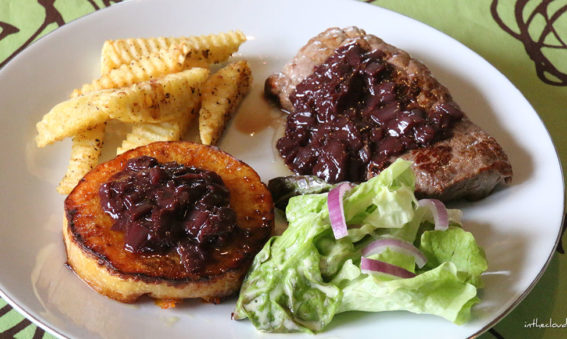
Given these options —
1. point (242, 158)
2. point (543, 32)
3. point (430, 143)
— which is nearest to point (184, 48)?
point (242, 158)

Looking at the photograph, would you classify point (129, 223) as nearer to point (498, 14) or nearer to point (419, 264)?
point (419, 264)

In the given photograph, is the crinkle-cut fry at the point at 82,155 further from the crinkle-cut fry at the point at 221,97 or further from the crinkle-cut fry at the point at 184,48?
the crinkle-cut fry at the point at 221,97

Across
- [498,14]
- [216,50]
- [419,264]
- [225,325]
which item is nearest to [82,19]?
[216,50]

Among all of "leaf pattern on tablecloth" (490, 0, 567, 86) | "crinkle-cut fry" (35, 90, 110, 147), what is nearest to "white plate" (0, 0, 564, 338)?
"crinkle-cut fry" (35, 90, 110, 147)

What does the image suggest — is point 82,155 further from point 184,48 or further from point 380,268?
point 380,268

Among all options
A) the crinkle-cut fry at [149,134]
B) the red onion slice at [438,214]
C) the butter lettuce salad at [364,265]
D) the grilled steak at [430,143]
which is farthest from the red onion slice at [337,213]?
the crinkle-cut fry at [149,134]

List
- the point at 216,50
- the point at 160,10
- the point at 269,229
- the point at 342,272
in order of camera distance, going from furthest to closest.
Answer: the point at 160,10, the point at 216,50, the point at 269,229, the point at 342,272
